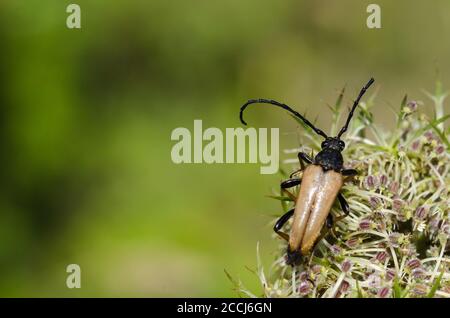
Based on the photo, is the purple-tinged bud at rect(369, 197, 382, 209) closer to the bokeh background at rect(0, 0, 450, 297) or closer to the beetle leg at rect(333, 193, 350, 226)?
the beetle leg at rect(333, 193, 350, 226)

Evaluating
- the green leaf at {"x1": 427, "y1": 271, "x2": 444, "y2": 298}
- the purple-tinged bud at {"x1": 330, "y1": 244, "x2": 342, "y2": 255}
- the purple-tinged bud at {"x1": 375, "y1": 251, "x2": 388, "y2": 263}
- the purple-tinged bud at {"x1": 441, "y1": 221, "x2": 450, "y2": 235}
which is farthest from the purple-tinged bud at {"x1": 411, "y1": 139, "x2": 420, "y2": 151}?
the green leaf at {"x1": 427, "y1": 271, "x2": 444, "y2": 298}

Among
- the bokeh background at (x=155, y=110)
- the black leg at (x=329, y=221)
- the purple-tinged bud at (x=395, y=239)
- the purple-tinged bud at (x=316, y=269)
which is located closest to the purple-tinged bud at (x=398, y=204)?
the purple-tinged bud at (x=395, y=239)

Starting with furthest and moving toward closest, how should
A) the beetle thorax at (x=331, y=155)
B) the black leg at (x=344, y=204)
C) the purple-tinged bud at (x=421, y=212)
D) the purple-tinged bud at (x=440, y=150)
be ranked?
the purple-tinged bud at (x=440, y=150) → the beetle thorax at (x=331, y=155) → the black leg at (x=344, y=204) → the purple-tinged bud at (x=421, y=212)

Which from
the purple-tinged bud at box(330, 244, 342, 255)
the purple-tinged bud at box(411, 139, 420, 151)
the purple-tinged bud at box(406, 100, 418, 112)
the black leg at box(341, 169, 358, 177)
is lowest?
the purple-tinged bud at box(330, 244, 342, 255)

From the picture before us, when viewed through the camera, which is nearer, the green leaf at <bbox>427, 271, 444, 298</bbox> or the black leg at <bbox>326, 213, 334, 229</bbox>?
the green leaf at <bbox>427, 271, 444, 298</bbox>

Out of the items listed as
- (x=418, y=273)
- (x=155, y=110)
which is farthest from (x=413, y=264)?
(x=155, y=110)

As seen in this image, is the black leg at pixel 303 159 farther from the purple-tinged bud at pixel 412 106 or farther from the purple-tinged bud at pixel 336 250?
the purple-tinged bud at pixel 412 106

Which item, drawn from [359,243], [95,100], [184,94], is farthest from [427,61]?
[359,243]
